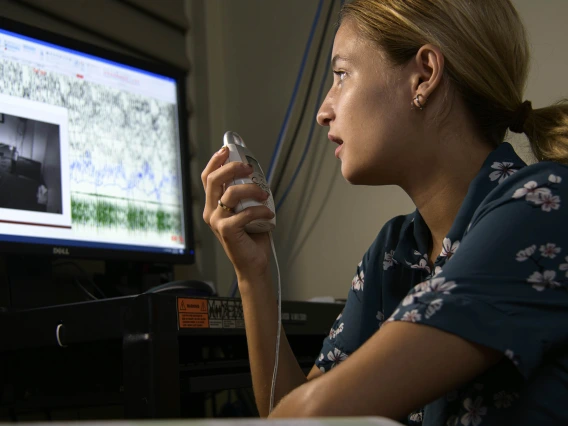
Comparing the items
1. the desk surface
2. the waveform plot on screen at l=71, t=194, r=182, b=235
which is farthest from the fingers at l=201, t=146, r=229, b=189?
the desk surface

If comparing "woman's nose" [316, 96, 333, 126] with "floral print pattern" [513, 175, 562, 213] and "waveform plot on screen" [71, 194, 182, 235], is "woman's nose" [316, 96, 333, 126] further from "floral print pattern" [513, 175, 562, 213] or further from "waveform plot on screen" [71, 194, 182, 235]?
"waveform plot on screen" [71, 194, 182, 235]

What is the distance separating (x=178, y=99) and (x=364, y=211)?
522 millimetres

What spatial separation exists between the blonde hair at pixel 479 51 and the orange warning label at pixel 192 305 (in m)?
0.44

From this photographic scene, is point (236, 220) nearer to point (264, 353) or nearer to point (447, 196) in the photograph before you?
point (264, 353)

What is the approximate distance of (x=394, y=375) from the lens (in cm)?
63

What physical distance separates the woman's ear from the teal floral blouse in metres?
0.24

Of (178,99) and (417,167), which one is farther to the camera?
(178,99)

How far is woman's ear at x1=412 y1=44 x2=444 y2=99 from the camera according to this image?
3.19ft

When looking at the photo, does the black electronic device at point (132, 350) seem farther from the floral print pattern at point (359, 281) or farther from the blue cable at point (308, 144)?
the blue cable at point (308, 144)

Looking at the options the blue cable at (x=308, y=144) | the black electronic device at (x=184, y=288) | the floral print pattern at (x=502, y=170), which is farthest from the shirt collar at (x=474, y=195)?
the blue cable at (x=308, y=144)

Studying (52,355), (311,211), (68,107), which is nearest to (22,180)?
(68,107)

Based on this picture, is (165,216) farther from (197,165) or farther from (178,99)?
(197,165)

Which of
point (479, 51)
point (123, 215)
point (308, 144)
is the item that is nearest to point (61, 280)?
point (123, 215)

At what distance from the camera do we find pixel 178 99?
1603mm
